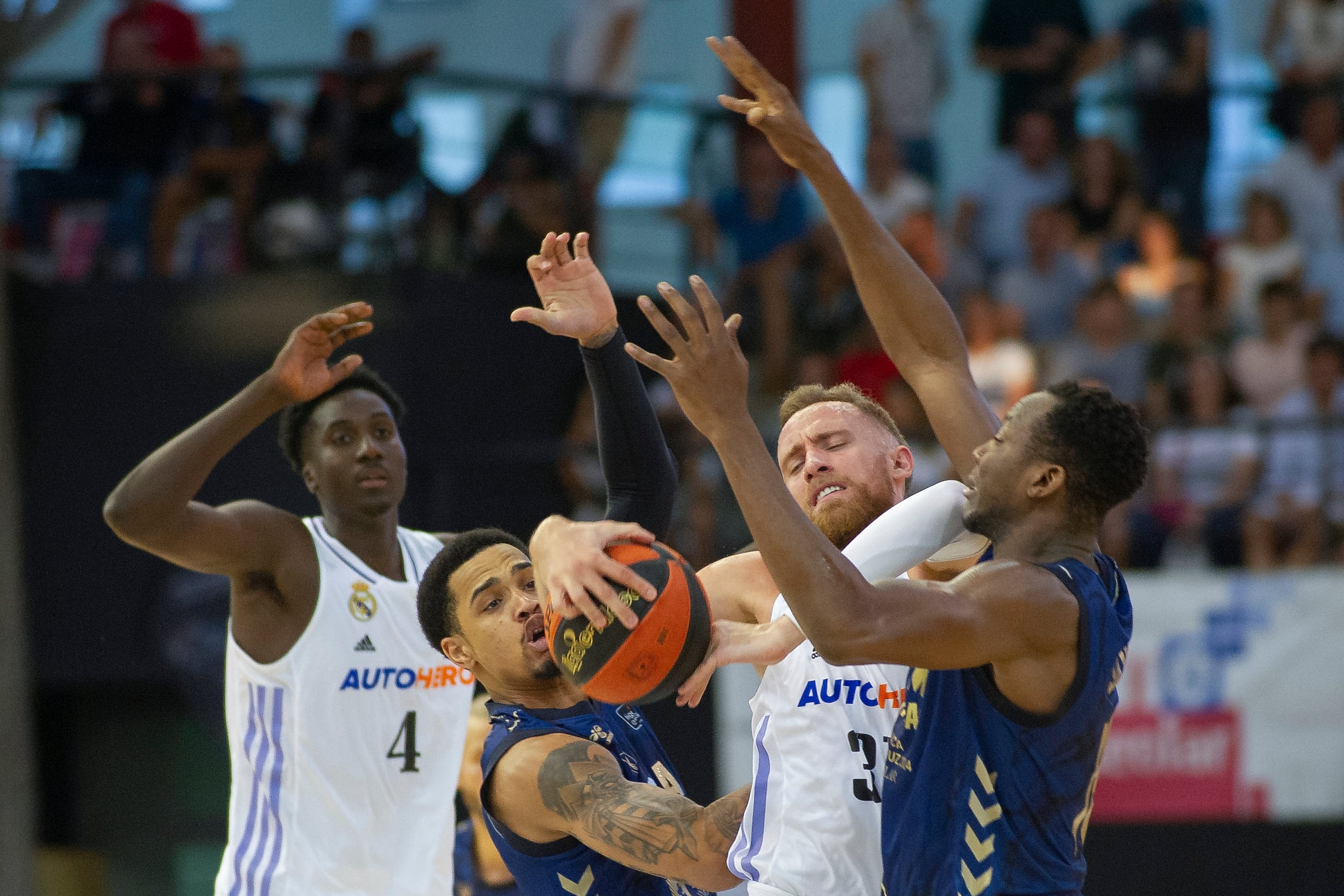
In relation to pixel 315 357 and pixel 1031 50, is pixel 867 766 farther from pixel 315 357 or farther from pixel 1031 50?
pixel 1031 50

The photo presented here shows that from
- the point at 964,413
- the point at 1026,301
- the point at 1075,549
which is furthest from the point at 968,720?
the point at 1026,301

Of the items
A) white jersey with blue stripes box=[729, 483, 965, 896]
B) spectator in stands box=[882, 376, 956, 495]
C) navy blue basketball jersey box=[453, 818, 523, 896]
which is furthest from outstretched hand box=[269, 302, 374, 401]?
spectator in stands box=[882, 376, 956, 495]

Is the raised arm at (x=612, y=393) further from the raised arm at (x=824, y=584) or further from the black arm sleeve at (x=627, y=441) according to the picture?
the raised arm at (x=824, y=584)

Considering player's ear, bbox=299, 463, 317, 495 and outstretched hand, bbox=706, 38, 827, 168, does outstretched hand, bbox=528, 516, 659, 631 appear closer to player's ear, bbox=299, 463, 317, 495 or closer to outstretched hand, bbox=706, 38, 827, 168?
outstretched hand, bbox=706, 38, 827, 168

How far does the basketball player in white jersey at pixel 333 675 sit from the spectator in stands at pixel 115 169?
5144 millimetres

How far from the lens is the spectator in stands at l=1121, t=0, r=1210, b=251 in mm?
9977

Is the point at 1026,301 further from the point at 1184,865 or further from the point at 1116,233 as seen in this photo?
the point at 1184,865

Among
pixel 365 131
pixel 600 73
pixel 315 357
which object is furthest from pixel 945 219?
pixel 315 357

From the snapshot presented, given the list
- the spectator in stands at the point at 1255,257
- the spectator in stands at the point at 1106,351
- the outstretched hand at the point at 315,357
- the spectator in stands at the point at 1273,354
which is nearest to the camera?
the outstretched hand at the point at 315,357

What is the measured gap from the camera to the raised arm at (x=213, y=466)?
4164 mm

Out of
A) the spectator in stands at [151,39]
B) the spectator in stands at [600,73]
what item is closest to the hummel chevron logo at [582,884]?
the spectator in stands at [600,73]

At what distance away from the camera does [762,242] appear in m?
10.1

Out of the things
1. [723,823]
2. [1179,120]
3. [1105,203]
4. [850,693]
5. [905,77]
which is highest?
[905,77]

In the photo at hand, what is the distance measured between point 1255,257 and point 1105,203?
954 mm
